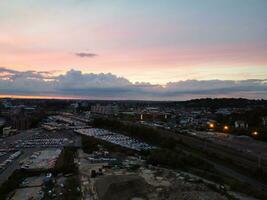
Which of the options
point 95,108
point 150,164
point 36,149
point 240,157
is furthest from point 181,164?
point 95,108

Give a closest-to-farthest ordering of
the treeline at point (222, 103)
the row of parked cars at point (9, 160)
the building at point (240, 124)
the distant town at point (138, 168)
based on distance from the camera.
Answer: the distant town at point (138, 168) → the row of parked cars at point (9, 160) → the building at point (240, 124) → the treeline at point (222, 103)

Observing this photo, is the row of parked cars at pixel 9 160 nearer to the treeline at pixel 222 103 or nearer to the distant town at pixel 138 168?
the distant town at pixel 138 168

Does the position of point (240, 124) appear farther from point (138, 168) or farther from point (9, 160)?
point (9, 160)

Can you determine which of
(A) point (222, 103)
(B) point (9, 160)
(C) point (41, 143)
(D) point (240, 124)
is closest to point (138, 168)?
(B) point (9, 160)

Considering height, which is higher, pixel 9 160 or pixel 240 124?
pixel 240 124

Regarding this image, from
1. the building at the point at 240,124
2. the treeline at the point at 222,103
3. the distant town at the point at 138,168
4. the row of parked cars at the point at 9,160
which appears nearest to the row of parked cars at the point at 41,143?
the distant town at the point at 138,168

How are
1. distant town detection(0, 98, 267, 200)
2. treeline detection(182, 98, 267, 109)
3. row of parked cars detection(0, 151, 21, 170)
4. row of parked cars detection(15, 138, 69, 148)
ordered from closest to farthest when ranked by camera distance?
distant town detection(0, 98, 267, 200), row of parked cars detection(0, 151, 21, 170), row of parked cars detection(15, 138, 69, 148), treeline detection(182, 98, 267, 109)

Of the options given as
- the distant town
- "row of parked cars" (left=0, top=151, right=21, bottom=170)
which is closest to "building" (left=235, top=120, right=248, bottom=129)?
the distant town

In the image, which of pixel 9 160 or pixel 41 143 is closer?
pixel 9 160

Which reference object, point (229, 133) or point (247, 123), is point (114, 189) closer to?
point (229, 133)

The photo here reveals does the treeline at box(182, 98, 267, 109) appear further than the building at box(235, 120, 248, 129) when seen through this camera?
Yes

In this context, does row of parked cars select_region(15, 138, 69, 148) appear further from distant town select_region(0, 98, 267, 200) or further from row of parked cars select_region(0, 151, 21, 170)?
row of parked cars select_region(0, 151, 21, 170)
